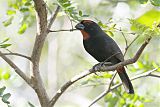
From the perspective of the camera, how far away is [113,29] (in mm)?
2643

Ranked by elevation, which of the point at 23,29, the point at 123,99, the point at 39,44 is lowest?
the point at 123,99

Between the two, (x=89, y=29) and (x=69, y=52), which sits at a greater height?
(x=89, y=29)

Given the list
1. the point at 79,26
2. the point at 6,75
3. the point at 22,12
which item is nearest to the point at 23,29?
the point at 22,12

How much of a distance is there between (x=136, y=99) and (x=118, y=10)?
89.3 inches

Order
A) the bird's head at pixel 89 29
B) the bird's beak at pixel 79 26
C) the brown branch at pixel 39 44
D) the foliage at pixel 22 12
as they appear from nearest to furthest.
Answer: the brown branch at pixel 39 44 → the foliage at pixel 22 12 → the bird's beak at pixel 79 26 → the bird's head at pixel 89 29

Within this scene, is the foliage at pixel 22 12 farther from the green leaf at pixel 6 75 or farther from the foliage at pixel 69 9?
the foliage at pixel 69 9

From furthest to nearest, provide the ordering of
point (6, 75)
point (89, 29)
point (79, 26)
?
point (89, 29) → point (79, 26) → point (6, 75)

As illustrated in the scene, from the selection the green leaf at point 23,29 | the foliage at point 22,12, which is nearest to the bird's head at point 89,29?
the foliage at point 22,12

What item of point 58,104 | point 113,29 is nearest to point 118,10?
point 58,104

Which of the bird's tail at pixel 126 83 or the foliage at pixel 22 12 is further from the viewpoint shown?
the bird's tail at pixel 126 83

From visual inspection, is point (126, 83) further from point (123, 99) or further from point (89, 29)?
point (89, 29)

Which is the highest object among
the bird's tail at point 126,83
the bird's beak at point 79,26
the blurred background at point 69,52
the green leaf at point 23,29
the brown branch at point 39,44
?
the brown branch at point 39,44

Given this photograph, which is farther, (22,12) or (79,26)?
(79,26)

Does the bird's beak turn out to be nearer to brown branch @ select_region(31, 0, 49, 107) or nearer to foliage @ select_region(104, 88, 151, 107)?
foliage @ select_region(104, 88, 151, 107)
